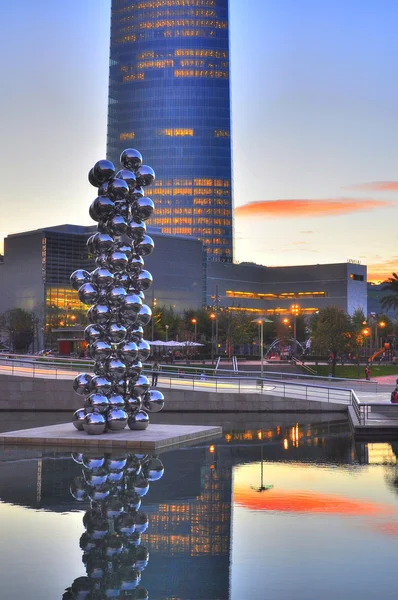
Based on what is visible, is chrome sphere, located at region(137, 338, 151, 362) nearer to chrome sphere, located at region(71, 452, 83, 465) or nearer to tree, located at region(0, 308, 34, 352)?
chrome sphere, located at region(71, 452, 83, 465)

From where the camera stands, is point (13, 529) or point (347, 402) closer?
point (13, 529)

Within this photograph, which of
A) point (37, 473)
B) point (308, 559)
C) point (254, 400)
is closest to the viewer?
point (308, 559)

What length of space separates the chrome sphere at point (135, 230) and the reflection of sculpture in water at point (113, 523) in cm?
724

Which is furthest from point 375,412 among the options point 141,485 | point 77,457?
point 141,485

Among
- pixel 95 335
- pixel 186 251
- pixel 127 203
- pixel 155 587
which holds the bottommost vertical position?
pixel 155 587

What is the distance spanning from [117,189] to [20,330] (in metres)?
133

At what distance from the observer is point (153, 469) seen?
2066 cm

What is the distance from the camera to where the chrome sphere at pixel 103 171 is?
27094mm

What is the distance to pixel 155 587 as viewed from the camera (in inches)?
435

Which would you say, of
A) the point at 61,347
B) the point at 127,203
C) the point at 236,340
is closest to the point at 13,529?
the point at 127,203

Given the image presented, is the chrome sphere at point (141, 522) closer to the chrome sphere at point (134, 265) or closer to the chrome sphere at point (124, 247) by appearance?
the chrome sphere at point (124, 247)

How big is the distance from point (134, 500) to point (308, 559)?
201 inches

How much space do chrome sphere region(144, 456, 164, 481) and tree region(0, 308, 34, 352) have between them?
447 feet

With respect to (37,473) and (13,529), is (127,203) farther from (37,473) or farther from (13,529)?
(13,529)
